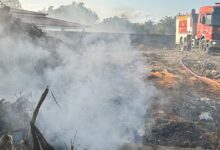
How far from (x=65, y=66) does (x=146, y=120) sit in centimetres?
309

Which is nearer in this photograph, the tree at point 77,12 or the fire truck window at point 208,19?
the fire truck window at point 208,19

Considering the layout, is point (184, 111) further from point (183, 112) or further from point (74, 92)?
point (74, 92)

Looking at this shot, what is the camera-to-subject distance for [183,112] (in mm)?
9555

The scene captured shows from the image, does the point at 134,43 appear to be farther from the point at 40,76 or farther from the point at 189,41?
the point at 40,76

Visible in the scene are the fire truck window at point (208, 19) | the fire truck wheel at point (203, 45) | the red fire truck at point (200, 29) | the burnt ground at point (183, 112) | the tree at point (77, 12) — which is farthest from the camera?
the tree at point (77, 12)

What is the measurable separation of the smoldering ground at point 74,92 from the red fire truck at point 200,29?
1053cm

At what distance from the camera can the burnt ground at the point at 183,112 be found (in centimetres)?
778

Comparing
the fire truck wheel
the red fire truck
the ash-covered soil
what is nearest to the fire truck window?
the red fire truck

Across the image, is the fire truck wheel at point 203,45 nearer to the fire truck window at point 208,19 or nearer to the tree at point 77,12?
the fire truck window at point 208,19

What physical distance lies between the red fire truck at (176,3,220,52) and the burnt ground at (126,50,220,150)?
6.47 meters

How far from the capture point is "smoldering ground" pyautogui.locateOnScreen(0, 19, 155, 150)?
6.80 m

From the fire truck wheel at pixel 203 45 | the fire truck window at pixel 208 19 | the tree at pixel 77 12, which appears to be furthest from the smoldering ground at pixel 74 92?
the tree at pixel 77 12

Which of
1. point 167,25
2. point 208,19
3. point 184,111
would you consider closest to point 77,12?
point 167,25

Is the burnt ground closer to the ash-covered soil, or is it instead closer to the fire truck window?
the ash-covered soil
